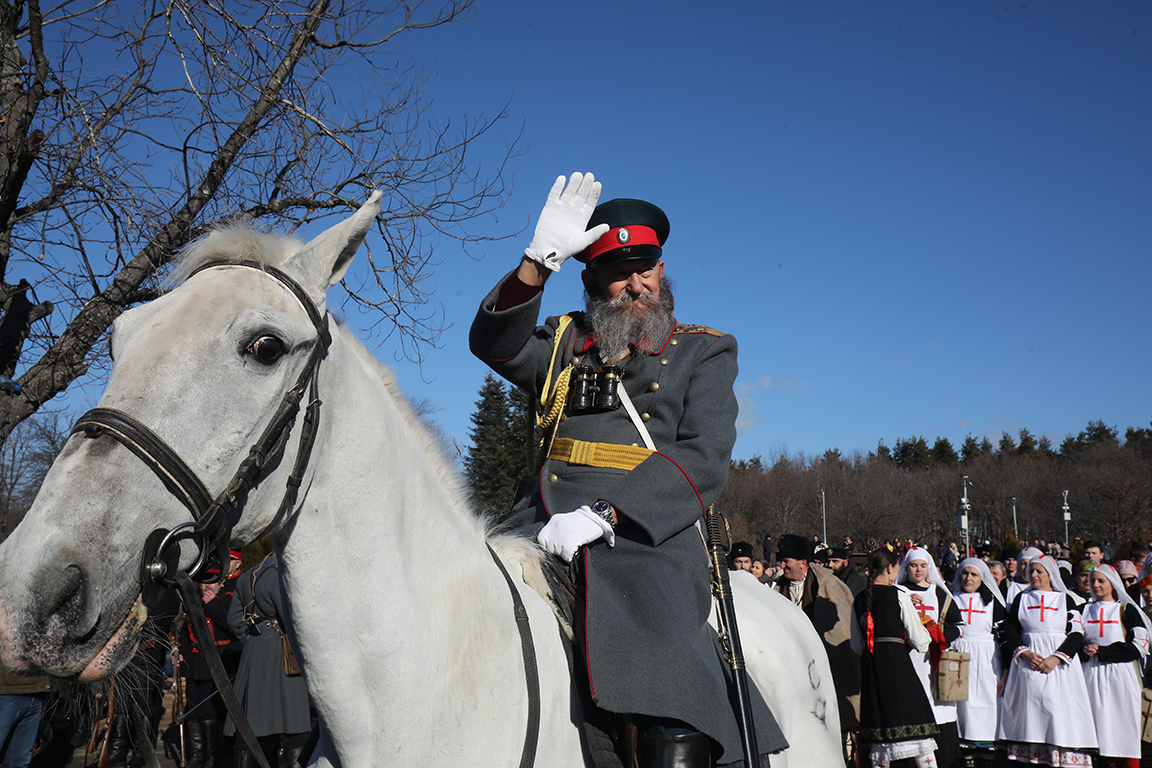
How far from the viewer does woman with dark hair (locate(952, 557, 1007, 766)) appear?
10609 mm

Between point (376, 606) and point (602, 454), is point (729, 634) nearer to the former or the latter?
point (602, 454)

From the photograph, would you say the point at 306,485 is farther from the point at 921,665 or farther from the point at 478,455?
the point at 478,455

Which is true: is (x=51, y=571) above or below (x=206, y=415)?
below

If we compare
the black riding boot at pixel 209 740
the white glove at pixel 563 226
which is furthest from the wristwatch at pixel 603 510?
the black riding boot at pixel 209 740

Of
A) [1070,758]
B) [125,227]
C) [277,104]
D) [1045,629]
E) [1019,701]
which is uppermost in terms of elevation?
[277,104]

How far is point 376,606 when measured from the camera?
2.15 meters

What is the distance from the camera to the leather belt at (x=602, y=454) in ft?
9.59

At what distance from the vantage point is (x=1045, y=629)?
10.6 m

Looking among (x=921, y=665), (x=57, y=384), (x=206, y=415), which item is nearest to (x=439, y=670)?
(x=206, y=415)

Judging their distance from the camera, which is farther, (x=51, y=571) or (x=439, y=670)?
(x=439, y=670)

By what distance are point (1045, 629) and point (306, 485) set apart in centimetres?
1141

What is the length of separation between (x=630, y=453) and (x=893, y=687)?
721cm

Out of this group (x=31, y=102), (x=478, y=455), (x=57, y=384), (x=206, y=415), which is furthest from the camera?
(x=478, y=455)

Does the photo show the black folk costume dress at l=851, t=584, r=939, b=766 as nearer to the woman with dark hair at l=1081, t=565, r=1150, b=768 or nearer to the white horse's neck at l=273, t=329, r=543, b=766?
the woman with dark hair at l=1081, t=565, r=1150, b=768
